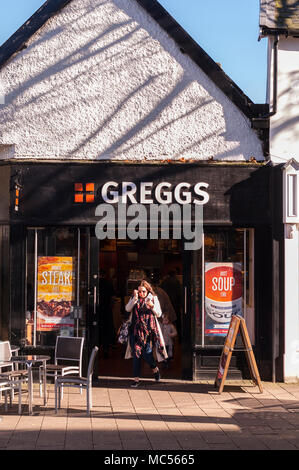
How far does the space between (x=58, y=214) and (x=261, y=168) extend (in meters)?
3.57

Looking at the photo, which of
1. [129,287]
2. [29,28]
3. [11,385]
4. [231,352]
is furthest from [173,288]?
[29,28]

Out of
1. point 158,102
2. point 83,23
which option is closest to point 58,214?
point 158,102

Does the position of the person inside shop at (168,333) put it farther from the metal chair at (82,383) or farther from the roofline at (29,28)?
the roofline at (29,28)

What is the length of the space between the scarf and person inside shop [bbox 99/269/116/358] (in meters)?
2.74

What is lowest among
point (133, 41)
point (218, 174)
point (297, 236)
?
point (297, 236)

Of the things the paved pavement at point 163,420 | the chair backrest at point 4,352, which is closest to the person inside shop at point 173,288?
the paved pavement at point 163,420

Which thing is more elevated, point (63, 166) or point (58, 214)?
point (63, 166)

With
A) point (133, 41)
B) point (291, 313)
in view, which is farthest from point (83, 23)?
point (291, 313)

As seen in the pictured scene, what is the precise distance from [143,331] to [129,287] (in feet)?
17.0

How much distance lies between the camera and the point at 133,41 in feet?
39.0

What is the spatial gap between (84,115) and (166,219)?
89.5 inches

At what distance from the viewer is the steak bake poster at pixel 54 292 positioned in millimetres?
11859

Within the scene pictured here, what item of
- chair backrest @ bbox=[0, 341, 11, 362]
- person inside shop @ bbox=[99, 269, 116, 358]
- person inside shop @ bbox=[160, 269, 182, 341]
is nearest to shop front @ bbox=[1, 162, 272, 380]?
chair backrest @ bbox=[0, 341, 11, 362]

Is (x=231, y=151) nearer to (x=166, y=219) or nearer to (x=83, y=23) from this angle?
(x=166, y=219)
